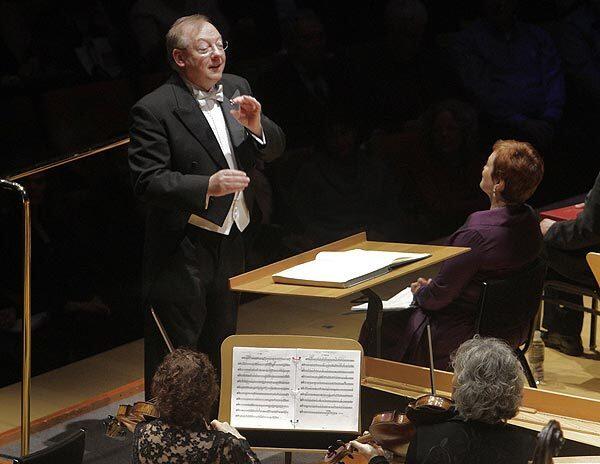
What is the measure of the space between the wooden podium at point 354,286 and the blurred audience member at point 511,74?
3481 millimetres

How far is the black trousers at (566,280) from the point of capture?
5660 millimetres

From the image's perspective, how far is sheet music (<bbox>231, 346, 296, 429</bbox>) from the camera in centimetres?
398

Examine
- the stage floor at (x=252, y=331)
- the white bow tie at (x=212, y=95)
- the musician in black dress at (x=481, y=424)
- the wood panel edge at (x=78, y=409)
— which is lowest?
the wood panel edge at (x=78, y=409)

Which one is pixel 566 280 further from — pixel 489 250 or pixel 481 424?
pixel 481 424

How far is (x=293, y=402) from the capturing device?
3996 mm

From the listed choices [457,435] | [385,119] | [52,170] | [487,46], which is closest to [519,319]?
[457,435]

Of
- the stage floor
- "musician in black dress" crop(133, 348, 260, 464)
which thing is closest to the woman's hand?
the stage floor

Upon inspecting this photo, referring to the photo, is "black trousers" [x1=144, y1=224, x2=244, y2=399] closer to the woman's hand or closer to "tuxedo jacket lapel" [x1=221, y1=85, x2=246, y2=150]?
"tuxedo jacket lapel" [x1=221, y1=85, x2=246, y2=150]

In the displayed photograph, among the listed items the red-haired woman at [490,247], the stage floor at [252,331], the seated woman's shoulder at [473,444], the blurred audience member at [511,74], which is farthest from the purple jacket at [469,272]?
the blurred audience member at [511,74]

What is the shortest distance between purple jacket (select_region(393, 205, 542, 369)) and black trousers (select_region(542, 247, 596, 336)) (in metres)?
0.90

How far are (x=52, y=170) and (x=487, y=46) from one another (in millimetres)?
3515

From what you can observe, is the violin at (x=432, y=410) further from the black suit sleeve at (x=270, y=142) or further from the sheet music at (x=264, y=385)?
the black suit sleeve at (x=270, y=142)

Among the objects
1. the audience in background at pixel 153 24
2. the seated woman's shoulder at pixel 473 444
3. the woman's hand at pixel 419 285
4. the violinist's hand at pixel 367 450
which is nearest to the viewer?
the seated woman's shoulder at pixel 473 444

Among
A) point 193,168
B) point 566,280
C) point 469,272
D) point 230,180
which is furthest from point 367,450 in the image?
point 566,280
